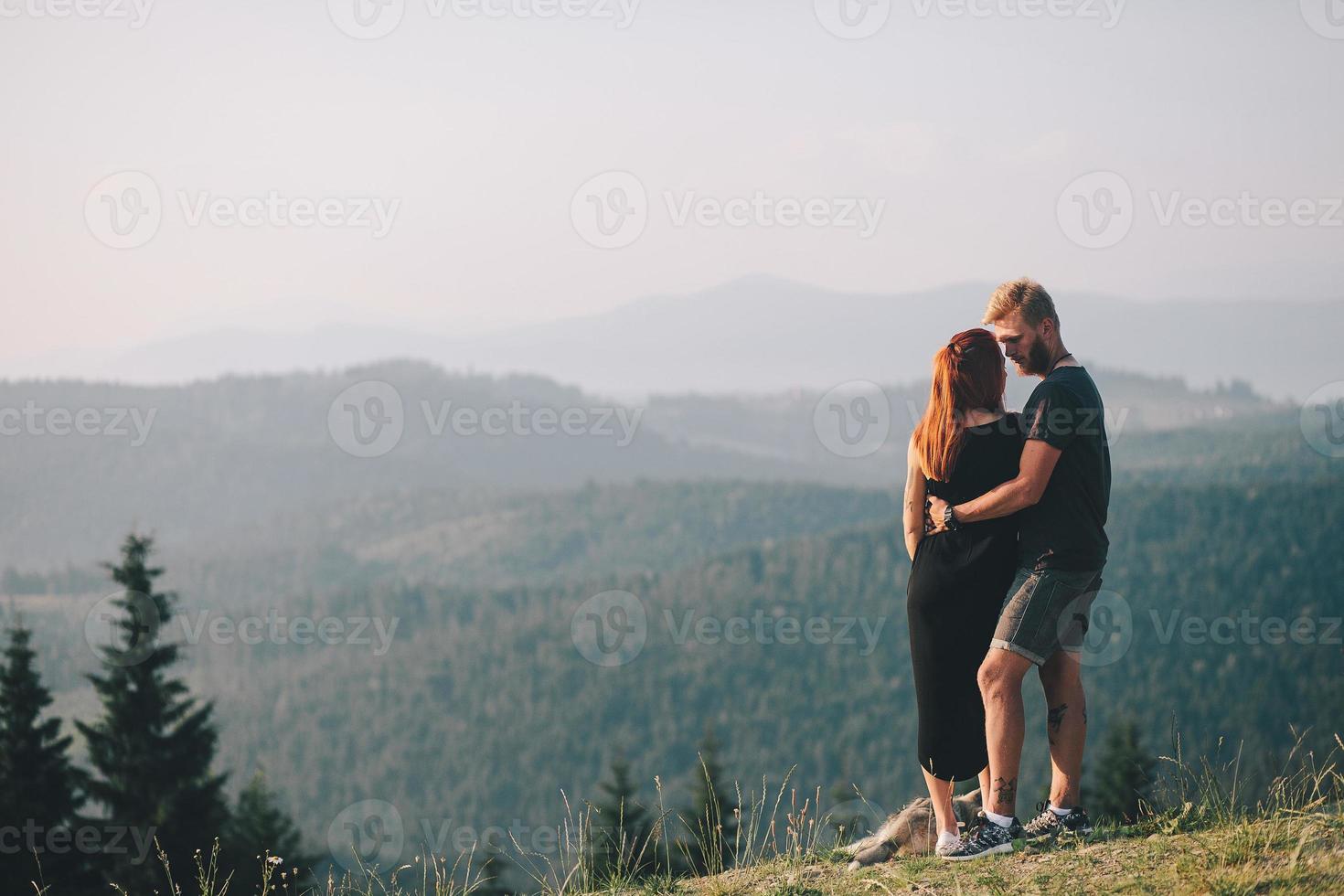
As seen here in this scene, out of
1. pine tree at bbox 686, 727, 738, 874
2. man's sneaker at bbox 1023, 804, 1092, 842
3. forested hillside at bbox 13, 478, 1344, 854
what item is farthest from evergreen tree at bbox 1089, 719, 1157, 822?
forested hillside at bbox 13, 478, 1344, 854

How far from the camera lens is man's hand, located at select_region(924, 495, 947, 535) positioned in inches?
269

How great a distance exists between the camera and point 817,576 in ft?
481

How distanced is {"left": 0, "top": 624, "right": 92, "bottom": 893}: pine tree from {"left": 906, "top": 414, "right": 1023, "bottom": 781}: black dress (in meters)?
23.2

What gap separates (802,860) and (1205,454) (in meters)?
209

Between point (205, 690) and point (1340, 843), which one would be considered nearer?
point (1340, 843)

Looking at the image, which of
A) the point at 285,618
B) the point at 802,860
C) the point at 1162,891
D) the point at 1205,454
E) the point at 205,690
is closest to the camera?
the point at 1162,891

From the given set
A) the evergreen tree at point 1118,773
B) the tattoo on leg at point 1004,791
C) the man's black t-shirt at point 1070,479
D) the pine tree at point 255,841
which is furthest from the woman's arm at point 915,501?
the evergreen tree at point 1118,773

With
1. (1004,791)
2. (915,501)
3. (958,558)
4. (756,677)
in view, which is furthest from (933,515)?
Answer: (756,677)

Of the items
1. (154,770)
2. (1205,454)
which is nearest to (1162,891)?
(154,770)

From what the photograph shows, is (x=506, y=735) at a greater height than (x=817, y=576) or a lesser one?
lesser

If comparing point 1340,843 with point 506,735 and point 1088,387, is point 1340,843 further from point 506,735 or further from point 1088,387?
point 506,735

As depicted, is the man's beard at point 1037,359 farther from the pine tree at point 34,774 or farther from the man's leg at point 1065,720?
the pine tree at point 34,774

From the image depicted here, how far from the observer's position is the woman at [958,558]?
6.77m

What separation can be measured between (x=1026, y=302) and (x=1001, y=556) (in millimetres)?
1465
